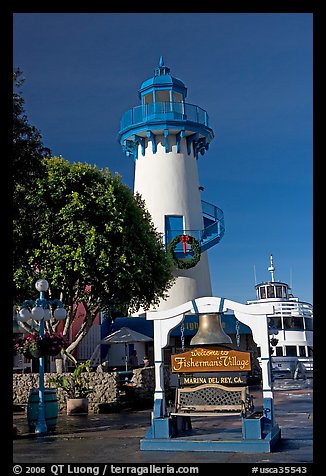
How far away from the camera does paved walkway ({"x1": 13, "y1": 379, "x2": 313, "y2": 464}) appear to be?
30.2 feet

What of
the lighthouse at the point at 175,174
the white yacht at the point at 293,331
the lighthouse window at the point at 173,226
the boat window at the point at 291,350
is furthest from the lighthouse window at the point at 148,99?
the boat window at the point at 291,350

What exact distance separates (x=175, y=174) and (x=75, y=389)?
49.0 ft

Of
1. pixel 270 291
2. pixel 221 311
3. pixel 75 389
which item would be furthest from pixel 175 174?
pixel 221 311

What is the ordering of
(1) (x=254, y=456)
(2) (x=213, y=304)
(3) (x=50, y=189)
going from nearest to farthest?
1. (1) (x=254, y=456)
2. (2) (x=213, y=304)
3. (3) (x=50, y=189)

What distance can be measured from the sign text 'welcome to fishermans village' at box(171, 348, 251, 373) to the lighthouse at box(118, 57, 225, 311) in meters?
18.1

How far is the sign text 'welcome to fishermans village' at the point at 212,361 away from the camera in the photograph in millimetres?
10438

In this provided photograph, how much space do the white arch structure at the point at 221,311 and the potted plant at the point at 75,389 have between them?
6.43m

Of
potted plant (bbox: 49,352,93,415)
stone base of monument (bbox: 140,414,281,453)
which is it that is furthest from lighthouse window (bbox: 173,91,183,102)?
stone base of monument (bbox: 140,414,281,453)

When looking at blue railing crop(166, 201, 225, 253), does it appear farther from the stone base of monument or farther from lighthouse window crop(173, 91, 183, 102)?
the stone base of monument

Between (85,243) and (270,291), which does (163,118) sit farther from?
(270,291)

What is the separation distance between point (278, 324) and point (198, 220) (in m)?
8.24
